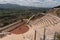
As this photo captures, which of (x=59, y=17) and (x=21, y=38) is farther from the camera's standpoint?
(x=59, y=17)

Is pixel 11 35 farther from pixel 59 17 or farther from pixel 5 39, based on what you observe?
pixel 59 17

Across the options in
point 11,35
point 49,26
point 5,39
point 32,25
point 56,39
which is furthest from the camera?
point 32,25

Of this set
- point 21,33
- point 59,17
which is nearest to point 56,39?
point 21,33

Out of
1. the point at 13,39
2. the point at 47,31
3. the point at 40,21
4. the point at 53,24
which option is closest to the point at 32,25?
the point at 40,21

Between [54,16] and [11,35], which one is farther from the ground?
[54,16]

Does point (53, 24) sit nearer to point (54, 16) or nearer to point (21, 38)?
point (54, 16)

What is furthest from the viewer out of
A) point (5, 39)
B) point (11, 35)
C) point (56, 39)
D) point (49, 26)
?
point (49, 26)

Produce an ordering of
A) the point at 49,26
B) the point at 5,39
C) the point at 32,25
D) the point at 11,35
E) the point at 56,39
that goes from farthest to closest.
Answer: the point at 32,25 < the point at 49,26 < the point at 11,35 < the point at 5,39 < the point at 56,39

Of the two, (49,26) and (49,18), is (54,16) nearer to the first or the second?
(49,18)

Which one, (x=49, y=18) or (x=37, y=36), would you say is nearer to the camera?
(x=37, y=36)
